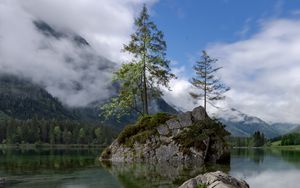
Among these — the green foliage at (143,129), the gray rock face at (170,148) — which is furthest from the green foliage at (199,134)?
the green foliage at (143,129)

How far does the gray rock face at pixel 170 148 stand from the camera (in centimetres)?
5841

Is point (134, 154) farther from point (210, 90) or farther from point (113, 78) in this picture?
point (210, 90)

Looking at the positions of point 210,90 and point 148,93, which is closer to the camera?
point 148,93

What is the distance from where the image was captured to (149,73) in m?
68.1

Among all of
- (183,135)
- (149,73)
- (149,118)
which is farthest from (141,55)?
(183,135)

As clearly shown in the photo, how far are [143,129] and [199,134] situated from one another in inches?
371

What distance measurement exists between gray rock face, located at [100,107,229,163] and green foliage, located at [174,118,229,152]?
1.40 feet

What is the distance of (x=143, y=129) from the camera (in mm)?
64125

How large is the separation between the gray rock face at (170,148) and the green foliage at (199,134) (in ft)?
1.40

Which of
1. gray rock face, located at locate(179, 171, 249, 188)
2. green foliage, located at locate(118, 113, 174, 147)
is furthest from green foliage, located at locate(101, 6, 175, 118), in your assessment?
gray rock face, located at locate(179, 171, 249, 188)

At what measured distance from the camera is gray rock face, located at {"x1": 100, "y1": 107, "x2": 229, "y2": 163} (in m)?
58.4

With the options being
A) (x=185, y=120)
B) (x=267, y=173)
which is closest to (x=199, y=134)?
(x=185, y=120)

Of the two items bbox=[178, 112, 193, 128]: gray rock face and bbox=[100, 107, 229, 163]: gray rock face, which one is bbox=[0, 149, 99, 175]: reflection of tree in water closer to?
bbox=[100, 107, 229, 163]: gray rock face

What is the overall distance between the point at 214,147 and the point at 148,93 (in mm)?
16237
